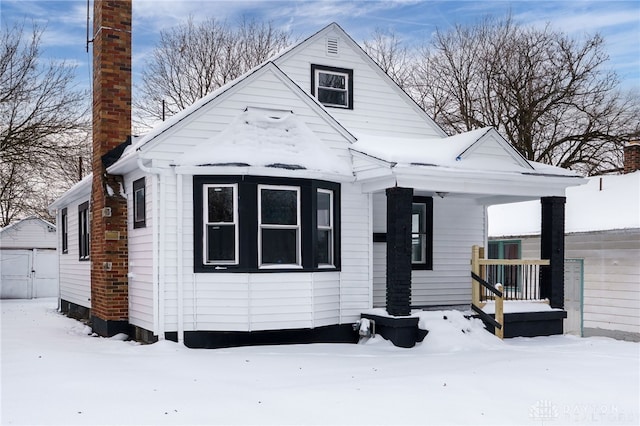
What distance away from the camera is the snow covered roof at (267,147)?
401 inches

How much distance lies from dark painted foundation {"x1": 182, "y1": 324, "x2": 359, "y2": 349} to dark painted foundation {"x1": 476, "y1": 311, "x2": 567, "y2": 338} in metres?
3.05

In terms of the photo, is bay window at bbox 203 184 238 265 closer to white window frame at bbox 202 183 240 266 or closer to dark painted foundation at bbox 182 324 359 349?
white window frame at bbox 202 183 240 266

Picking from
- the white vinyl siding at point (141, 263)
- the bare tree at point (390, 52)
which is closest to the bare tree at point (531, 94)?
the bare tree at point (390, 52)

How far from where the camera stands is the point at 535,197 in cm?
1237

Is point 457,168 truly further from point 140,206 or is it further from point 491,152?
point 140,206

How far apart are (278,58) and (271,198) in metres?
4.01

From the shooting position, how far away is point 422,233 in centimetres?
1352

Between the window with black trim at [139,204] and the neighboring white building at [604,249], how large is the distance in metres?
10.8

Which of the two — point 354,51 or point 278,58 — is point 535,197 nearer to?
point 354,51

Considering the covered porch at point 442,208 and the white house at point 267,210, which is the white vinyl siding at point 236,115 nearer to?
the white house at point 267,210

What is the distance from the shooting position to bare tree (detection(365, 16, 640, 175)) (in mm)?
27000

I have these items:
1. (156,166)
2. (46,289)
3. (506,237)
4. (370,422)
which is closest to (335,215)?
(156,166)

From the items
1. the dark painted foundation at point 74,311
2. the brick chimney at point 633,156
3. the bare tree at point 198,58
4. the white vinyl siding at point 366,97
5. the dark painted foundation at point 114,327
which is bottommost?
the dark painted foundation at point 74,311

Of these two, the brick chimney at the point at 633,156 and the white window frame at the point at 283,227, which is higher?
the brick chimney at the point at 633,156
